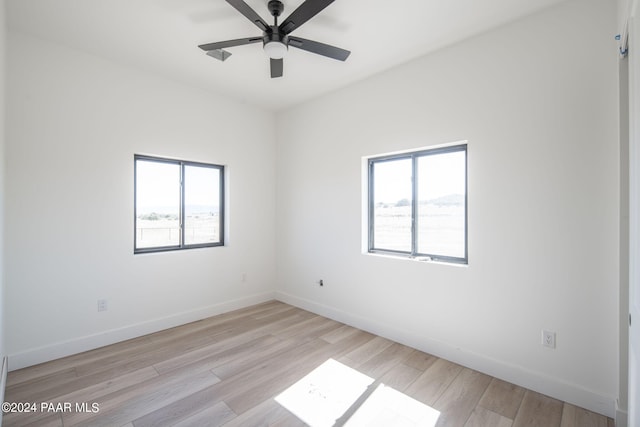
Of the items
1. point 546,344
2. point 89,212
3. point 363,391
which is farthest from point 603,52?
point 89,212

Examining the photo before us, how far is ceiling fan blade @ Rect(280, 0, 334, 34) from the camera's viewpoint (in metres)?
1.87

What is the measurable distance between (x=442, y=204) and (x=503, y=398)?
1.66 metres

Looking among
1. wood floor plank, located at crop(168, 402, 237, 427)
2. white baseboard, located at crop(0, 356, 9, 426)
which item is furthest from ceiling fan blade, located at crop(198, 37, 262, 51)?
white baseboard, located at crop(0, 356, 9, 426)

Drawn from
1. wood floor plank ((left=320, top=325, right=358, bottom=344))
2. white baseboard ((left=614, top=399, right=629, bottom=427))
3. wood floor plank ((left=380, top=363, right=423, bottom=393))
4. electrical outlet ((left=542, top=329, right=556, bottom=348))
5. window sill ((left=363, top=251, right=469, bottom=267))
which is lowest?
wood floor plank ((left=380, top=363, right=423, bottom=393))

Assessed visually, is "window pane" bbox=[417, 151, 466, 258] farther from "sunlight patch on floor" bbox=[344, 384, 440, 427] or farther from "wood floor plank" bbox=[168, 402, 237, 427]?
"wood floor plank" bbox=[168, 402, 237, 427]

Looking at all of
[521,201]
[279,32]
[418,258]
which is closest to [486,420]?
[418,258]

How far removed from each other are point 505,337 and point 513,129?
5.61 ft

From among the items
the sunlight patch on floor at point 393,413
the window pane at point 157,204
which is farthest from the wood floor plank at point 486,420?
the window pane at point 157,204

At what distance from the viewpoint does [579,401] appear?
6.93 ft

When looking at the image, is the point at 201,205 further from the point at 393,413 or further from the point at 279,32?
the point at 393,413

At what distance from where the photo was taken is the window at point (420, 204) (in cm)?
287

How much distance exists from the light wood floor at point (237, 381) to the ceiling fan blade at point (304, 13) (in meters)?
2.72

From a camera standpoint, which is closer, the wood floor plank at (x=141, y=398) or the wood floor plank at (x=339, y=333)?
the wood floor plank at (x=141, y=398)

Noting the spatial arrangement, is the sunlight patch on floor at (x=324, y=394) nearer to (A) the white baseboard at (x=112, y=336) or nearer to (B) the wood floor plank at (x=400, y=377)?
(B) the wood floor plank at (x=400, y=377)
